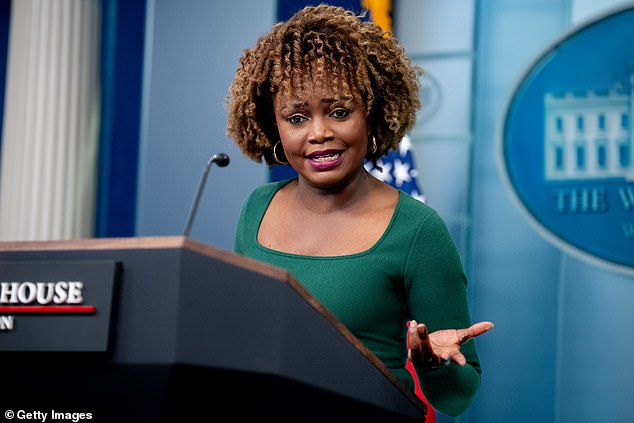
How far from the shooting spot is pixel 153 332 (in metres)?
0.82

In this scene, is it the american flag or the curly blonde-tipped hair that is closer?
the curly blonde-tipped hair

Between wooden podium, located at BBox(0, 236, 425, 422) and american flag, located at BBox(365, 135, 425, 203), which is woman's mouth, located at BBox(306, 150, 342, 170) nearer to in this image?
wooden podium, located at BBox(0, 236, 425, 422)

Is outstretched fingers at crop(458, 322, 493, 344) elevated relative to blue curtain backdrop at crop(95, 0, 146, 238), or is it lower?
lower

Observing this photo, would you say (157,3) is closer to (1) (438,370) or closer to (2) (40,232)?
(2) (40,232)

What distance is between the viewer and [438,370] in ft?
3.76

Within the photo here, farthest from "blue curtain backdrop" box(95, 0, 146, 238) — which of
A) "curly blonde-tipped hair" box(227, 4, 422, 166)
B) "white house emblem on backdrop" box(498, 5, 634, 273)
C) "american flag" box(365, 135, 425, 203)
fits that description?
"curly blonde-tipped hair" box(227, 4, 422, 166)

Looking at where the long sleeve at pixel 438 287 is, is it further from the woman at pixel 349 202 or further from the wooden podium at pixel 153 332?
the wooden podium at pixel 153 332

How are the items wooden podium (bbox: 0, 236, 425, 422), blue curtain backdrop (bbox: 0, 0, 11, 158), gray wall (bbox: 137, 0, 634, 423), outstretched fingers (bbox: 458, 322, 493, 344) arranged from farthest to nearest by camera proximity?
blue curtain backdrop (bbox: 0, 0, 11, 158) < gray wall (bbox: 137, 0, 634, 423) < outstretched fingers (bbox: 458, 322, 493, 344) < wooden podium (bbox: 0, 236, 425, 422)

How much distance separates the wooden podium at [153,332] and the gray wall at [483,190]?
281 cm

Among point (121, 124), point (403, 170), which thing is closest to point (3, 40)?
point (121, 124)

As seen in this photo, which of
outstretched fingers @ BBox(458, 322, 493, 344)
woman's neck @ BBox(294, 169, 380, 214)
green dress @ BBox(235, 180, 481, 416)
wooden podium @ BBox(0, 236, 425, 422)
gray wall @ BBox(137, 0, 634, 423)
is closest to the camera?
wooden podium @ BBox(0, 236, 425, 422)
